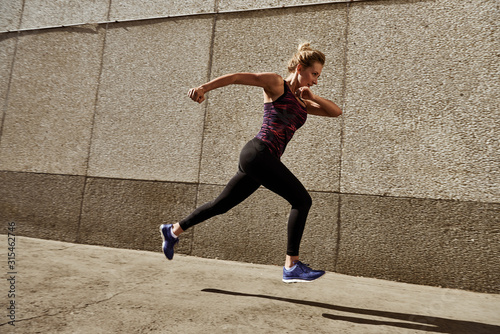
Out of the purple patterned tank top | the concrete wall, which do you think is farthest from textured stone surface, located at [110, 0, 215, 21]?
the purple patterned tank top

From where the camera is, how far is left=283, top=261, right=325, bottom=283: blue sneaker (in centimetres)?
269

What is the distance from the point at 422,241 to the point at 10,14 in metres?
6.28

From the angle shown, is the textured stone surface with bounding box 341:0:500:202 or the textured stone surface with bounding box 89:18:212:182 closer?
the textured stone surface with bounding box 341:0:500:202

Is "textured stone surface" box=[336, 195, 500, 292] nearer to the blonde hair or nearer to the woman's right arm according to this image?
the blonde hair

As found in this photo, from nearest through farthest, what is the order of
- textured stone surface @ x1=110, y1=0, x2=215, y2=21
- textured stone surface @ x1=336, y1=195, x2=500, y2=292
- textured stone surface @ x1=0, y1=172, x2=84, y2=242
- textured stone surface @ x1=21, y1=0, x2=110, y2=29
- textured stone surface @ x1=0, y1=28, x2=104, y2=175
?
textured stone surface @ x1=336, y1=195, x2=500, y2=292
textured stone surface @ x1=110, y1=0, x2=215, y2=21
textured stone surface @ x1=0, y1=172, x2=84, y2=242
textured stone surface @ x1=0, y1=28, x2=104, y2=175
textured stone surface @ x1=21, y1=0, x2=110, y2=29

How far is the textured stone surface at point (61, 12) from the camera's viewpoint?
523 centimetres

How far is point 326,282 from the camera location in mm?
3447

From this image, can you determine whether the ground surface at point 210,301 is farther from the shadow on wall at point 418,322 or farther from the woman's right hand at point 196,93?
the woman's right hand at point 196,93

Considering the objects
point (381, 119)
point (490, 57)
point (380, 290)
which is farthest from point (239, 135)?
point (490, 57)

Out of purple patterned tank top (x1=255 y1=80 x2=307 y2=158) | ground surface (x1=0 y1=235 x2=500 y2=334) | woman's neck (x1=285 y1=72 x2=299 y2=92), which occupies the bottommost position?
ground surface (x1=0 y1=235 x2=500 y2=334)

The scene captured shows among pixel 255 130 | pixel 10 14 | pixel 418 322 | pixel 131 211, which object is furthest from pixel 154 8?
pixel 418 322

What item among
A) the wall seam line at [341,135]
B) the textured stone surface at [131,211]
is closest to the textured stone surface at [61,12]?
the textured stone surface at [131,211]

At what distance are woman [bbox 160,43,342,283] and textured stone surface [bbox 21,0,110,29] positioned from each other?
3.42 m

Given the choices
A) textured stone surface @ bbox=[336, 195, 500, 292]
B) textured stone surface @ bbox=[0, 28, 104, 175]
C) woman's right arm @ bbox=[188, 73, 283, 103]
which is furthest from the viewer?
textured stone surface @ bbox=[0, 28, 104, 175]
